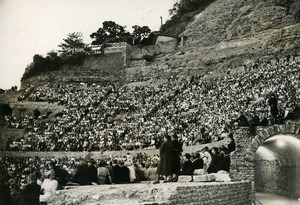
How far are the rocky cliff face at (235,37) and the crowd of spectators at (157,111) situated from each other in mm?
1494

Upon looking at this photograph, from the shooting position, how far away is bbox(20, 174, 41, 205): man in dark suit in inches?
306

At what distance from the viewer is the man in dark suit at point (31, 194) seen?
7.76 metres

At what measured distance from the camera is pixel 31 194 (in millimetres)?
7816

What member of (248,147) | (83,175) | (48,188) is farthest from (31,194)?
(248,147)

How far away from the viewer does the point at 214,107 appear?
16734 mm

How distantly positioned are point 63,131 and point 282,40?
9788 mm

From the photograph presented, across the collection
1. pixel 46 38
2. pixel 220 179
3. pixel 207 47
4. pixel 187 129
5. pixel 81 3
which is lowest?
pixel 220 179

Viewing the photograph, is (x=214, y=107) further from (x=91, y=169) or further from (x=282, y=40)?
(x=91, y=169)

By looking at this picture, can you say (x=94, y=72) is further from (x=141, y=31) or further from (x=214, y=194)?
(x=214, y=194)

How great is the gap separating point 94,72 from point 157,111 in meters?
6.10

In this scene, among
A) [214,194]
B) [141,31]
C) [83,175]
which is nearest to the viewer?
[214,194]

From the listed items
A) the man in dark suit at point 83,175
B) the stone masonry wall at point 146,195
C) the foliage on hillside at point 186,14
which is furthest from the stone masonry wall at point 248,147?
the foliage on hillside at point 186,14

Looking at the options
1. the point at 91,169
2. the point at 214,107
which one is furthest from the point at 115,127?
the point at 91,169

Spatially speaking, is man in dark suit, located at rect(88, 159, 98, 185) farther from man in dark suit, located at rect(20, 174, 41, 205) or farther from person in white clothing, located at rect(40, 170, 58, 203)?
man in dark suit, located at rect(20, 174, 41, 205)
